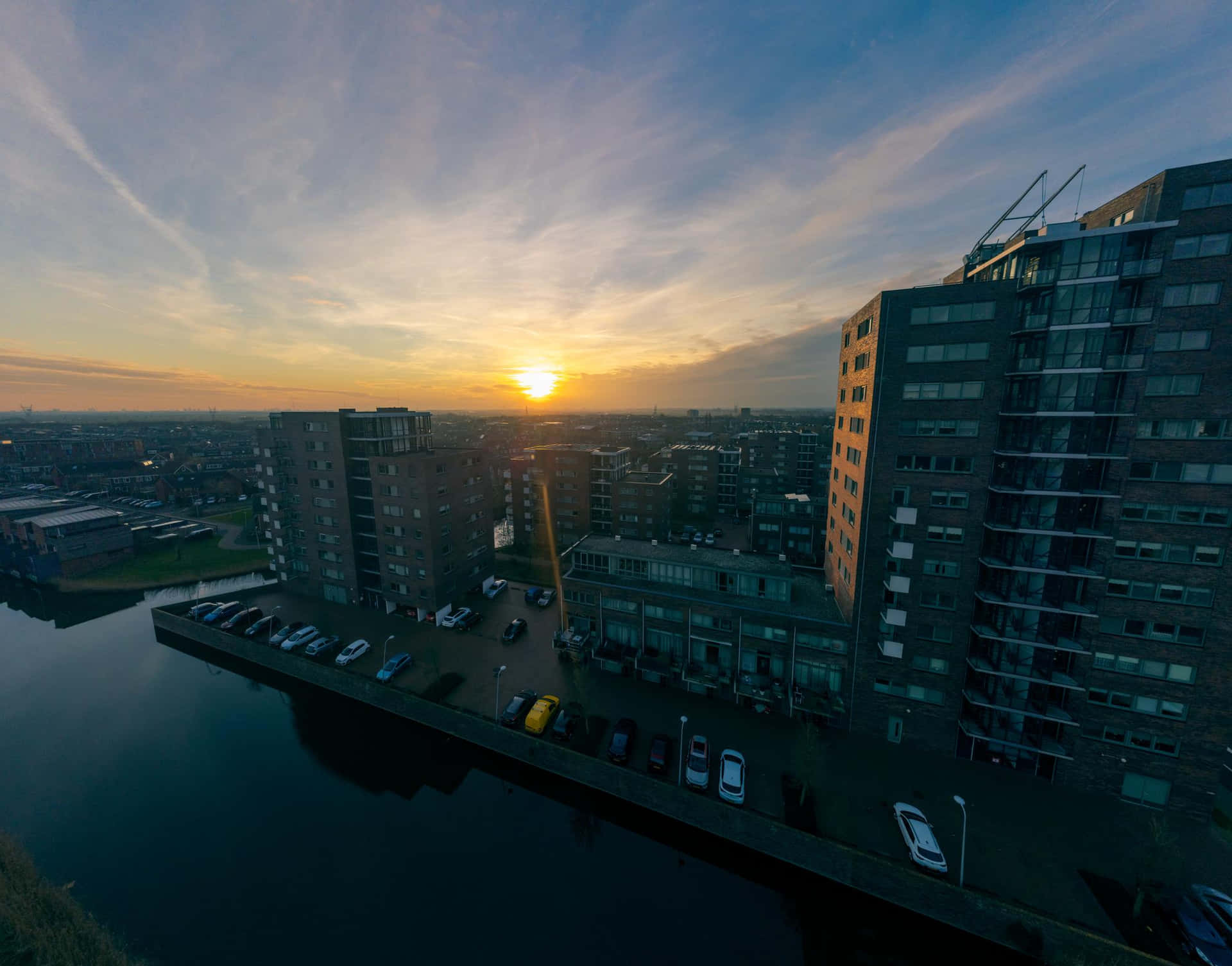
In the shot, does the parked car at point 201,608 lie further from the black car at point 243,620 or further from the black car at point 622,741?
the black car at point 622,741

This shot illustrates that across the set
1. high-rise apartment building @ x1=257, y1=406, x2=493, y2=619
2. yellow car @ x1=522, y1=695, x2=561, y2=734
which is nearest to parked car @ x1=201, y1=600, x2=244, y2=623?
high-rise apartment building @ x1=257, y1=406, x2=493, y2=619

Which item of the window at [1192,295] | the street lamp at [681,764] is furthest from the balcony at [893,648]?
the window at [1192,295]

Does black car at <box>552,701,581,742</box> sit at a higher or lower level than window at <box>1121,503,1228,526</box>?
lower

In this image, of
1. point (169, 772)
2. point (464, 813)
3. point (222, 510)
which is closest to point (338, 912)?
point (464, 813)

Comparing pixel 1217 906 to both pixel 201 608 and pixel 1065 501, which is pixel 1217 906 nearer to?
pixel 1065 501

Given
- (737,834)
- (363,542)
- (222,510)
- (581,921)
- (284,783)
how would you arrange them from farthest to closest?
(222,510)
(363,542)
(284,783)
(737,834)
(581,921)

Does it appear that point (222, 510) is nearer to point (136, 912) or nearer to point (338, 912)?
point (136, 912)

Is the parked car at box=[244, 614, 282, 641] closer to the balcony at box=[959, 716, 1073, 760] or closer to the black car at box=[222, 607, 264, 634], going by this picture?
the black car at box=[222, 607, 264, 634]
